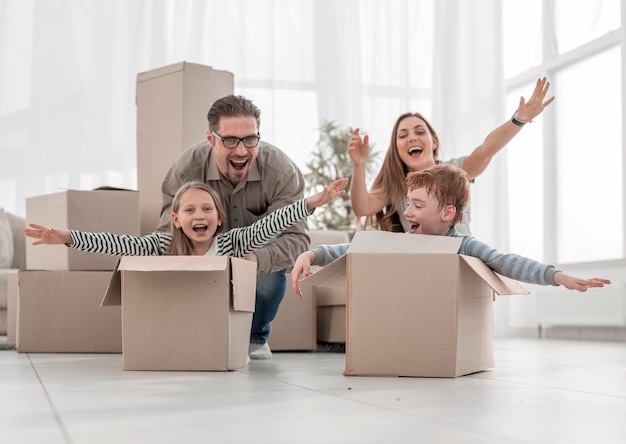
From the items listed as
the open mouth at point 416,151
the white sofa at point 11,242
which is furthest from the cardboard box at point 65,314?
the white sofa at point 11,242

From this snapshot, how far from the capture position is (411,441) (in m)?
0.98

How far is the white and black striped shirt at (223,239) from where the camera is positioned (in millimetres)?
2213

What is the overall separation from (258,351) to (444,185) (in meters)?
0.89

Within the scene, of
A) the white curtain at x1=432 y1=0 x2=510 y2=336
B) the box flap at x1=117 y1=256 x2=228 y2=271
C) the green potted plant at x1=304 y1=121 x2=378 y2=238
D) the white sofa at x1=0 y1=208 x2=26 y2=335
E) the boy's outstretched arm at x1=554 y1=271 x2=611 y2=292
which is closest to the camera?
the boy's outstretched arm at x1=554 y1=271 x2=611 y2=292

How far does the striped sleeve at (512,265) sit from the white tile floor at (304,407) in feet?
0.71

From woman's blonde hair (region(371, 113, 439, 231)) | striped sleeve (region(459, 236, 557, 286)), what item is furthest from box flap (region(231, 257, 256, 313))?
woman's blonde hair (region(371, 113, 439, 231))

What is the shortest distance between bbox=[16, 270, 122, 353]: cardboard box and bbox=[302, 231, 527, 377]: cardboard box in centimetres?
135

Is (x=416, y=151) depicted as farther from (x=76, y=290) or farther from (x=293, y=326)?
(x=76, y=290)

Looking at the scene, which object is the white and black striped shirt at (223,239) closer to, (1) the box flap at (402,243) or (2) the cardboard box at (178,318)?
(2) the cardboard box at (178,318)

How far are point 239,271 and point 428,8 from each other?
3.56 metres

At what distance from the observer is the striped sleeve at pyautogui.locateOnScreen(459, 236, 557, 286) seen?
1814 mm

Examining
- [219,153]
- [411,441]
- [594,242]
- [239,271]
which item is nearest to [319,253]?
[239,271]

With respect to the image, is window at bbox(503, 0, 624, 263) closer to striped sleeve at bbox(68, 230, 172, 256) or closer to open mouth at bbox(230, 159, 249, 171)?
open mouth at bbox(230, 159, 249, 171)

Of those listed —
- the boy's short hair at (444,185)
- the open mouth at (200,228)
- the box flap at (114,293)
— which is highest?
the boy's short hair at (444,185)
